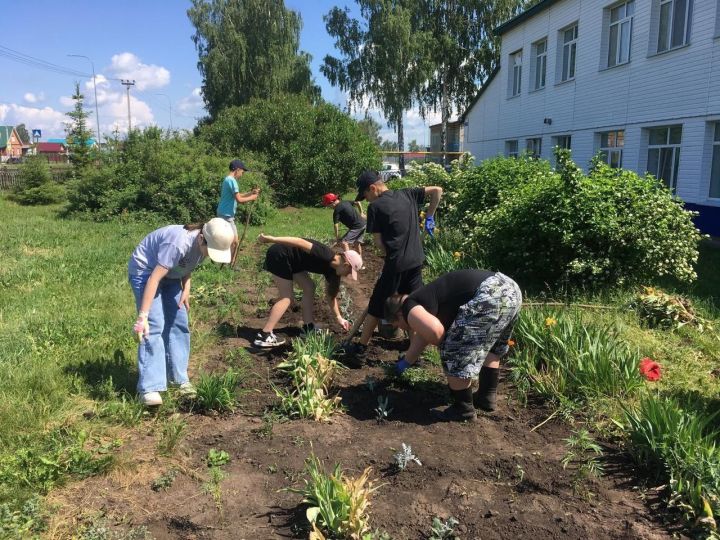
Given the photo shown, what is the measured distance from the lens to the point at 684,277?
662 cm

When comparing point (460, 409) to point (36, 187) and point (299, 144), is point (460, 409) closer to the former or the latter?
point (299, 144)

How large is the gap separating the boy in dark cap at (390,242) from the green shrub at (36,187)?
20.4 m

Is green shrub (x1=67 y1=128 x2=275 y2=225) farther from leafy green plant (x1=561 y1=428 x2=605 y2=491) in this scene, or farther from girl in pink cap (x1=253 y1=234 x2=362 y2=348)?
leafy green plant (x1=561 y1=428 x2=605 y2=491)

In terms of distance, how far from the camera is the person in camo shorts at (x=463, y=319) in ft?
11.7

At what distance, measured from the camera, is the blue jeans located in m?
3.87

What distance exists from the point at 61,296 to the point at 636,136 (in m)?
13.9

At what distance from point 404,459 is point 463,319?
95 cm

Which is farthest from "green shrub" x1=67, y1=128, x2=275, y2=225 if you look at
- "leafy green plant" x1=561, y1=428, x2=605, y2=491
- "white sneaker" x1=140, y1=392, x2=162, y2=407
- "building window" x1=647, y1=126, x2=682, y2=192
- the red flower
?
"leafy green plant" x1=561, y1=428, x2=605, y2=491

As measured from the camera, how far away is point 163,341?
4.07 metres

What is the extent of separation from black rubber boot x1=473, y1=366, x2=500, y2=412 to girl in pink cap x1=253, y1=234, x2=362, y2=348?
1645 mm

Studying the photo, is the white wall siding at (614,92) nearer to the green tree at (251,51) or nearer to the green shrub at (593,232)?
the green shrub at (593,232)

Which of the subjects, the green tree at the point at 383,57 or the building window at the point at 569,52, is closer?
the building window at the point at 569,52

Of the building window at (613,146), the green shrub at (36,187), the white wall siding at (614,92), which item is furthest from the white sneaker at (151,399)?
the green shrub at (36,187)

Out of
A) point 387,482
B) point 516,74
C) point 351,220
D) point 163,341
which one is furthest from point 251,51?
point 387,482
